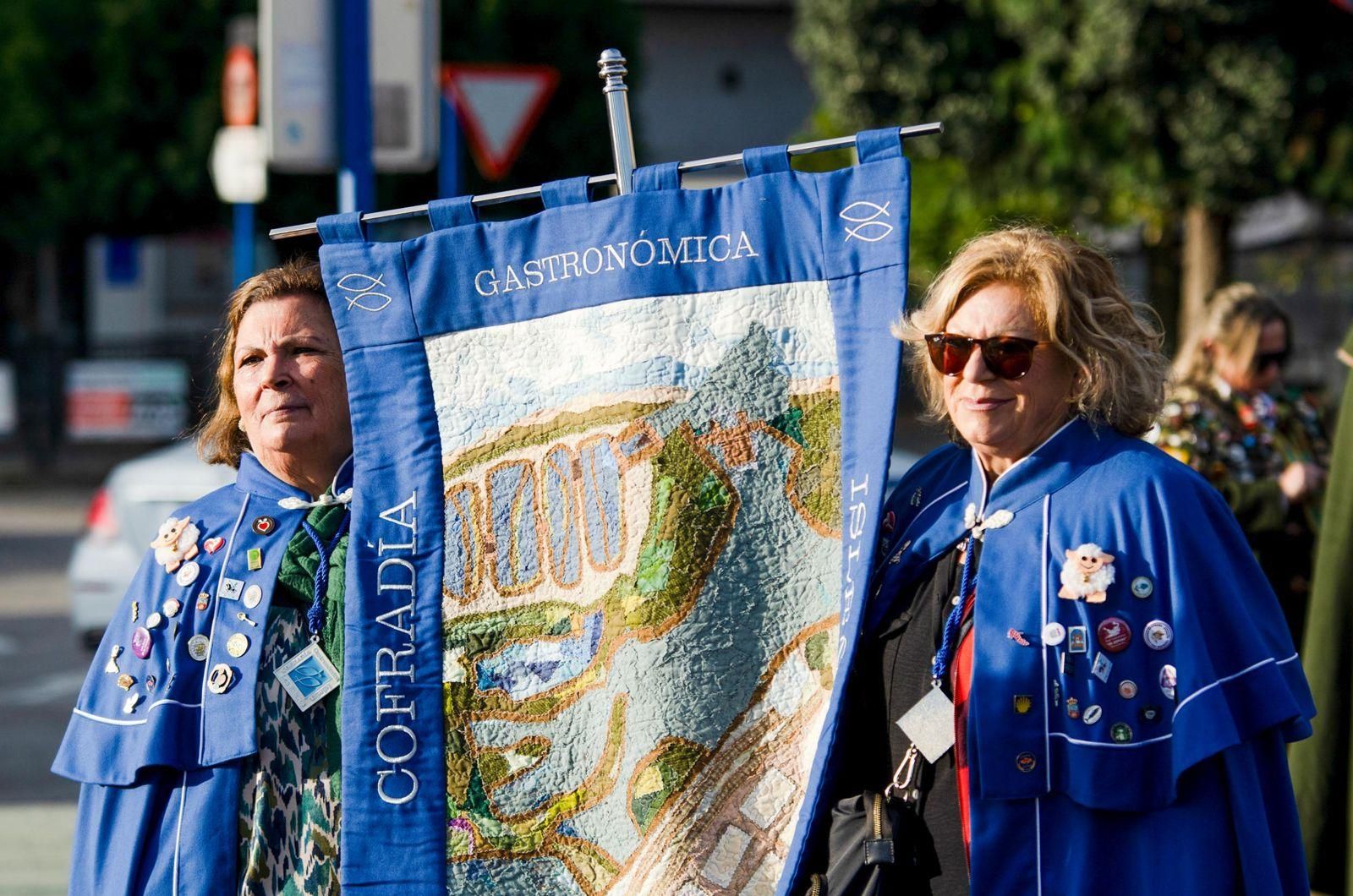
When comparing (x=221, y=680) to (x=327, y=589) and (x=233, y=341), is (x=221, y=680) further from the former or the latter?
(x=233, y=341)

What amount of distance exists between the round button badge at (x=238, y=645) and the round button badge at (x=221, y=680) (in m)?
0.02

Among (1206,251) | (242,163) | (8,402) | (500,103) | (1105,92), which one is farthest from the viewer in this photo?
(8,402)

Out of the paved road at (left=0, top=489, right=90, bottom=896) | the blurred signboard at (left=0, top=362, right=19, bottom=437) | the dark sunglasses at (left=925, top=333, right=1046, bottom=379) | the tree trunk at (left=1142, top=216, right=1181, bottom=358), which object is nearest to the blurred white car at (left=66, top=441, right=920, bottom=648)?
the paved road at (left=0, top=489, right=90, bottom=896)

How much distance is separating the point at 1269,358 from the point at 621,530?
338 cm

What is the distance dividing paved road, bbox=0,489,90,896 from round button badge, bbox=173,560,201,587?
3379mm

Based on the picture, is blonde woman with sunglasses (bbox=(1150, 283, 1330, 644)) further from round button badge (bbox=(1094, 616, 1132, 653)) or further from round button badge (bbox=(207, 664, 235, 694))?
round button badge (bbox=(207, 664, 235, 694))

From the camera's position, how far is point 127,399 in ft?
63.5

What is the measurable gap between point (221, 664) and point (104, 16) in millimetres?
19258

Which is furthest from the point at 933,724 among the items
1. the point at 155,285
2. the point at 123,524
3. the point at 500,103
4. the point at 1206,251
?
the point at 155,285

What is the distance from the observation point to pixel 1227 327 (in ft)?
17.9

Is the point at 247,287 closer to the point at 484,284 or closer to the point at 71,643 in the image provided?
the point at 484,284

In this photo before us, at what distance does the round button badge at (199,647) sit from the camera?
2854 millimetres

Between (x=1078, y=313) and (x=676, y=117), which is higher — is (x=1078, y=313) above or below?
below

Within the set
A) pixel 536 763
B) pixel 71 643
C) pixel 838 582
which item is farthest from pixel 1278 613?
pixel 71 643
